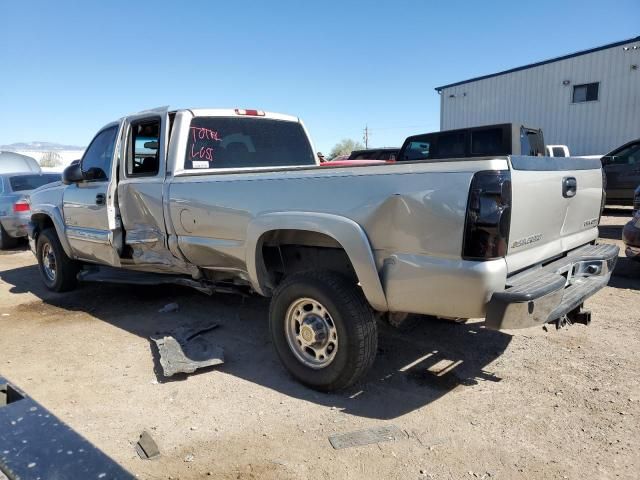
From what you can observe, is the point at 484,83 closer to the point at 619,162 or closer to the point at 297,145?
the point at 619,162

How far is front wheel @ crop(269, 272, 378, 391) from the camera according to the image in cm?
317

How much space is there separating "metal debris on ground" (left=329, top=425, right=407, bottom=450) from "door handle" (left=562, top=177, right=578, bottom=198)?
6.20 feet

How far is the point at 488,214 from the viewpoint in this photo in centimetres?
259

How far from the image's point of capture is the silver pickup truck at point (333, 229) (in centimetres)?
266

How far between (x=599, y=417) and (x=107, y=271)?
5153 mm

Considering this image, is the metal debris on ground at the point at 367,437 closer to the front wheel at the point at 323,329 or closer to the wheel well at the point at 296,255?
the front wheel at the point at 323,329

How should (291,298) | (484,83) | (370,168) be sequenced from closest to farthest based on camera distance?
(370,168)
(291,298)
(484,83)

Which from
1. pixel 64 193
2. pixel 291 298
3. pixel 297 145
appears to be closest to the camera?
pixel 291 298

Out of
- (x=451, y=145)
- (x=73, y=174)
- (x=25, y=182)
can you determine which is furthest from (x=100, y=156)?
(x=451, y=145)

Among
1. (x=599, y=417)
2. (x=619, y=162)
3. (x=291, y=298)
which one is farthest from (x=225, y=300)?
(x=619, y=162)

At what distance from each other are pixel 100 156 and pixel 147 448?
144 inches

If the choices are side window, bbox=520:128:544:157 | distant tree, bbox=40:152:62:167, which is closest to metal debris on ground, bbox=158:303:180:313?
side window, bbox=520:128:544:157

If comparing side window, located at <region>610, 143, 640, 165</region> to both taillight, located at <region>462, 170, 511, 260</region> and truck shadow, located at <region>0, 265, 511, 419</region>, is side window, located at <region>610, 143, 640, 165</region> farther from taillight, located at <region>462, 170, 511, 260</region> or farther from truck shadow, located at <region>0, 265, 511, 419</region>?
taillight, located at <region>462, 170, 511, 260</region>

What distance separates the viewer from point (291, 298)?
3.46 m
